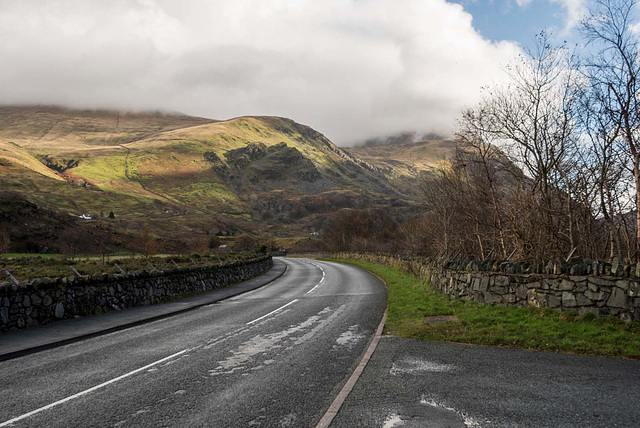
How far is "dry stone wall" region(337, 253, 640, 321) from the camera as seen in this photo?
974cm

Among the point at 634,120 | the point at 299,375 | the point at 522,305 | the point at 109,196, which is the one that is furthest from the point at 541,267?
the point at 109,196

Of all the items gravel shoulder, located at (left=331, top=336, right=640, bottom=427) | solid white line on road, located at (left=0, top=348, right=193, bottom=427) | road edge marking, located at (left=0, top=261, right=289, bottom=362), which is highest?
gravel shoulder, located at (left=331, top=336, right=640, bottom=427)

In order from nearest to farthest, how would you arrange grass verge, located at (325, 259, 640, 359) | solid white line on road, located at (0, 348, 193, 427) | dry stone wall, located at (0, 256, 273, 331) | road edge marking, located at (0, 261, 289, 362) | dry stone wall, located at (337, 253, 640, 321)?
solid white line on road, located at (0, 348, 193, 427), grass verge, located at (325, 259, 640, 359), road edge marking, located at (0, 261, 289, 362), dry stone wall, located at (337, 253, 640, 321), dry stone wall, located at (0, 256, 273, 331)

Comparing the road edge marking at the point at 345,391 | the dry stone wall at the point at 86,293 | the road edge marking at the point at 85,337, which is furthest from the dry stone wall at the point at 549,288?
the dry stone wall at the point at 86,293

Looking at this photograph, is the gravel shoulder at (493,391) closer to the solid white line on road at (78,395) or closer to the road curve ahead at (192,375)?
the road curve ahead at (192,375)

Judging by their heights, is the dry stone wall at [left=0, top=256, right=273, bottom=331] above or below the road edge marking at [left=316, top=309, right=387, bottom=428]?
below

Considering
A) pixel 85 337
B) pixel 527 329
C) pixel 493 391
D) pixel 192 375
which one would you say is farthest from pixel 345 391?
pixel 85 337

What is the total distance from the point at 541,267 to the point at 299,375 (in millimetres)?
8585

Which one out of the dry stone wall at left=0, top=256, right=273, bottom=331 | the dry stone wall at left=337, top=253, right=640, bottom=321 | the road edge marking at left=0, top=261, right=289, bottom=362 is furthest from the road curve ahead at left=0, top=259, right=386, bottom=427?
the dry stone wall at left=337, top=253, right=640, bottom=321

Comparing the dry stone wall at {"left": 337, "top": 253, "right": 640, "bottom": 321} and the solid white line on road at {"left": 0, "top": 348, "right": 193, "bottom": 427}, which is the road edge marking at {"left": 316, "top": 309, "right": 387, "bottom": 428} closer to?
the solid white line on road at {"left": 0, "top": 348, "right": 193, "bottom": 427}

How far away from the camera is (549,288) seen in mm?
11484

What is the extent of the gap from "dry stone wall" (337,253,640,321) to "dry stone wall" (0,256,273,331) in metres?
13.3

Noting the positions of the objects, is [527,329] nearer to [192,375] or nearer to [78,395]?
[192,375]

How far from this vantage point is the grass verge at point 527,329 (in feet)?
28.3
